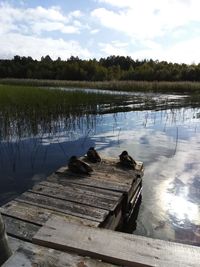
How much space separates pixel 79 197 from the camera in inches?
196

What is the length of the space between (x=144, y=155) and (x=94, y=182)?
3.66 m

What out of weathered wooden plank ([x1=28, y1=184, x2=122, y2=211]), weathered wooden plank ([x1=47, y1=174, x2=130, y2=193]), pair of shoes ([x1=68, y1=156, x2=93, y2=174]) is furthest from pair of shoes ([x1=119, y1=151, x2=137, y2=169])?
weathered wooden plank ([x1=28, y1=184, x2=122, y2=211])

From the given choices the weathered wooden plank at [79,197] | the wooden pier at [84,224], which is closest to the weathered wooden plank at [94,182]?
the wooden pier at [84,224]

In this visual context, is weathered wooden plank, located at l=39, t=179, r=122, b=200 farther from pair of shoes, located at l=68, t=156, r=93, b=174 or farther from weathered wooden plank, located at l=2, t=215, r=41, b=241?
weathered wooden plank, located at l=2, t=215, r=41, b=241

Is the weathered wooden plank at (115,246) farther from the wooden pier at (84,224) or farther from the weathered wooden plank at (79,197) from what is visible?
the weathered wooden plank at (79,197)

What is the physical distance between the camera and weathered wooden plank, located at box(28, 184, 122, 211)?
4.71m

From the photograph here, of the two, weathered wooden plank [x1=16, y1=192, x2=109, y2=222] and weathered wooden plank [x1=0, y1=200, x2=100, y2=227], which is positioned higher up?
weathered wooden plank [x1=0, y1=200, x2=100, y2=227]

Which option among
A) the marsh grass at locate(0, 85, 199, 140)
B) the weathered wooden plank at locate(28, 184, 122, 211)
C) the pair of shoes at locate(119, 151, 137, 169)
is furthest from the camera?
the marsh grass at locate(0, 85, 199, 140)

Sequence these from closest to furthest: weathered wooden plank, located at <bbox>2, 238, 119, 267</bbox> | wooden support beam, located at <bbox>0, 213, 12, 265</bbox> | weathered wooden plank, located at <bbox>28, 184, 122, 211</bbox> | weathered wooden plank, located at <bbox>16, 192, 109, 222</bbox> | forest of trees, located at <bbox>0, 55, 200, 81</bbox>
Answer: weathered wooden plank, located at <bbox>2, 238, 119, 267</bbox> → wooden support beam, located at <bbox>0, 213, 12, 265</bbox> → weathered wooden plank, located at <bbox>16, 192, 109, 222</bbox> → weathered wooden plank, located at <bbox>28, 184, 122, 211</bbox> → forest of trees, located at <bbox>0, 55, 200, 81</bbox>

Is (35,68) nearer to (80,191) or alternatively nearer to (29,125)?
(29,125)

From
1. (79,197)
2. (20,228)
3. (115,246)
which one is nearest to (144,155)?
(79,197)

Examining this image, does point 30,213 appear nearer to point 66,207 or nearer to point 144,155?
point 66,207

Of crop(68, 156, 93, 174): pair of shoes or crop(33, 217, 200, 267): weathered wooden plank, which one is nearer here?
crop(33, 217, 200, 267): weathered wooden plank

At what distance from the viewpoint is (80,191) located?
5230mm
